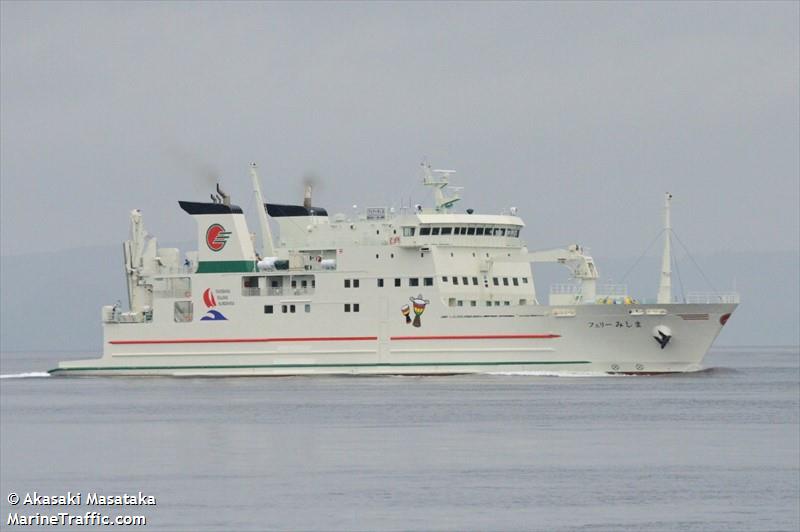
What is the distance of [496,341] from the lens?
47250 millimetres

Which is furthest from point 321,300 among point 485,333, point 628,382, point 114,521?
point 114,521

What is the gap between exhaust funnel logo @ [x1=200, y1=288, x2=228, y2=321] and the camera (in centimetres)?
5092

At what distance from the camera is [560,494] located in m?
26.2

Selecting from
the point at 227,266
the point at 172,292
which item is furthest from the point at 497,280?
the point at 172,292

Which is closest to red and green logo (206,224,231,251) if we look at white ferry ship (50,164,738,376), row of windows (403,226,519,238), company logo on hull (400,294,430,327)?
white ferry ship (50,164,738,376)

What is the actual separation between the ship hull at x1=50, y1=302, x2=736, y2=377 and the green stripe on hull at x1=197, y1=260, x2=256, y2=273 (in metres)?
1.80

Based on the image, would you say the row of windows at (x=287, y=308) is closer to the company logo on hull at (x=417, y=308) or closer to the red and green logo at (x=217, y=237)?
the red and green logo at (x=217, y=237)

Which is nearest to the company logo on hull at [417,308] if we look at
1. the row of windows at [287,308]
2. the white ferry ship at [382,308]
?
the white ferry ship at [382,308]

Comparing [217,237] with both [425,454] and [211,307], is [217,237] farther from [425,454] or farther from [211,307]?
[425,454]

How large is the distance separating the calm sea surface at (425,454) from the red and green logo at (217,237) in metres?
5.01

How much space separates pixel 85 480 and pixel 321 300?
21.8 metres

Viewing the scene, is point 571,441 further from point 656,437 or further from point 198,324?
point 198,324

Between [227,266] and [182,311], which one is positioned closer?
[227,266]

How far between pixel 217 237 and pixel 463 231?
827 centimetres
